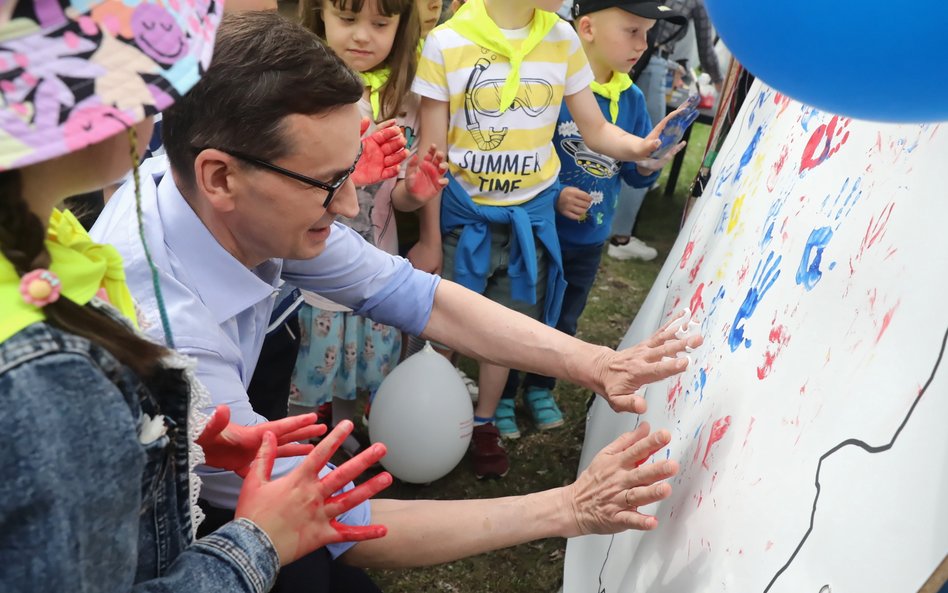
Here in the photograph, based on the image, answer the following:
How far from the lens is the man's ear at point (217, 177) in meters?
1.33

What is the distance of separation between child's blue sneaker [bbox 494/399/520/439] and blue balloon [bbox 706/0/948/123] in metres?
2.18

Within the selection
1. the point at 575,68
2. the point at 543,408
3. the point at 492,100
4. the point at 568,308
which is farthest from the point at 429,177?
the point at 543,408

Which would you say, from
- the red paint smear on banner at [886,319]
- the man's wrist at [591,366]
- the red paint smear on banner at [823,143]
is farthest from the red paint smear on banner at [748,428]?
the red paint smear on banner at [823,143]

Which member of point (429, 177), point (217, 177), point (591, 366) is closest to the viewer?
point (217, 177)

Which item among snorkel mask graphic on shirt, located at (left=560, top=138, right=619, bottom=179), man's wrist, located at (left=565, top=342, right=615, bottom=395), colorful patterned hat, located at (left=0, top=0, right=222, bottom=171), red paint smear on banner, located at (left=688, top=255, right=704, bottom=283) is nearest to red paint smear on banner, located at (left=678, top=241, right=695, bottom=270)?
red paint smear on banner, located at (left=688, top=255, right=704, bottom=283)

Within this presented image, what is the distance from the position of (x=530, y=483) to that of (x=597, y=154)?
108 centimetres

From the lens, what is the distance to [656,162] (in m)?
2.61

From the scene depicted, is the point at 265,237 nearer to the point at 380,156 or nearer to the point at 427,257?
the point at 380,156

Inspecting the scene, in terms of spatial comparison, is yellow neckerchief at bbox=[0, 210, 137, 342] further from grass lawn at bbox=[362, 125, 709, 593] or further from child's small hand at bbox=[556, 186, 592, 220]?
child's small hand at bbox=[556, 186, 592, 220]

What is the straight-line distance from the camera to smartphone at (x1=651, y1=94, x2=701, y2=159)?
2330mm

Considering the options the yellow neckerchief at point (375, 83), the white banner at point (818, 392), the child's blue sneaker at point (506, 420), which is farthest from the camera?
the child's blue sneaker at point (506, 420)

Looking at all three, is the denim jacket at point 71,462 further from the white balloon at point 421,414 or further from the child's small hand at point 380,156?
the white balloon at point 421,414

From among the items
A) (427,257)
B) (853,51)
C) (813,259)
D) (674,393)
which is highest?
(853,51)

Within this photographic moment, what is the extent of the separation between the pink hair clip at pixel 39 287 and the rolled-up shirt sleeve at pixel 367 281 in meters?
0.98
